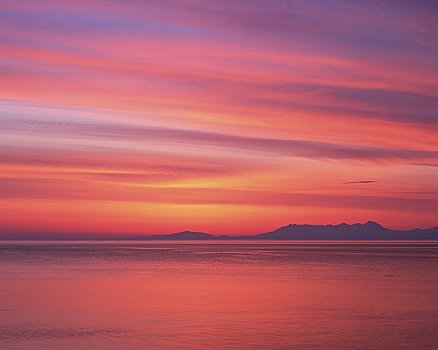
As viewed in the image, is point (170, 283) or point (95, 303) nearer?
point (95, 303)

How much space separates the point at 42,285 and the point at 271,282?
15.8 meters

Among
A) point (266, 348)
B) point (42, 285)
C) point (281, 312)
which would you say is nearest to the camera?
point (266, 348)

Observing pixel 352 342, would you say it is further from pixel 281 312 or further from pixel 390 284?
pixel 390 284

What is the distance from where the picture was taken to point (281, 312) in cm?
3481

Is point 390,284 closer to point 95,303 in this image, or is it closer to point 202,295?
point 202,295

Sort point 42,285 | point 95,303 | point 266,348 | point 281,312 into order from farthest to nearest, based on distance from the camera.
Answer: point 42,285 → point 95,303 → point 281,312 → point 266,348

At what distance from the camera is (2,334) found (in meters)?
27.8

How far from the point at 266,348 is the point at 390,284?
89.4ft

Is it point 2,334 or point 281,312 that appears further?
point 281,312

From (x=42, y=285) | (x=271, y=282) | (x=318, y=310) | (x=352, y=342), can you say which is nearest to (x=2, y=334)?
(x=352, y=342)

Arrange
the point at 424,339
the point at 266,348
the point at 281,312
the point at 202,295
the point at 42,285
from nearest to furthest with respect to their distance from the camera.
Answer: the point at 266,348
the point at 424,339
the point at 281,312
the point at 202,295
the point at 42,285

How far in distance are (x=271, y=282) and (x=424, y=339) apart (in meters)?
25.8

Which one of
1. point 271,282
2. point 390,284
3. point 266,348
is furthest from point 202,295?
point 266,348

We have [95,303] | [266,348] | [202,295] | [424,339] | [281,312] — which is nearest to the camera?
[266,348]
